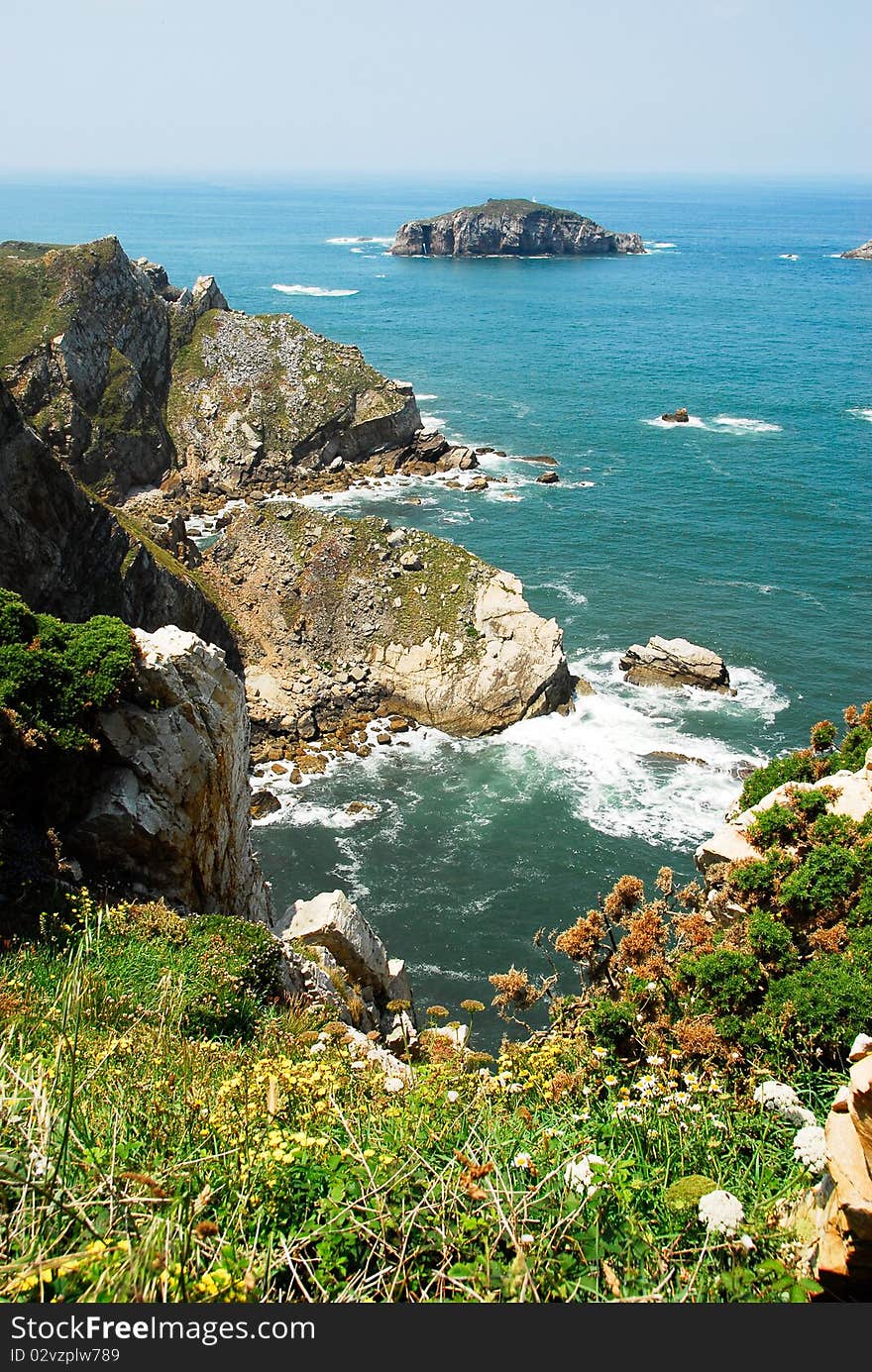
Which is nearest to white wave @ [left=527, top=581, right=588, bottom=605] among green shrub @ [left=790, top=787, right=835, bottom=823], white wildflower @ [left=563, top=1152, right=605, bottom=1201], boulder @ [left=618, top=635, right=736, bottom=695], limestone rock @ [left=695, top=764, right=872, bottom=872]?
boulder @ [left=618, top=635, right=736, bottom=695]

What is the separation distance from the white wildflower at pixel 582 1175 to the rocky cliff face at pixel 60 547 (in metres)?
35.7

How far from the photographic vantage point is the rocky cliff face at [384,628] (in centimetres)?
5197

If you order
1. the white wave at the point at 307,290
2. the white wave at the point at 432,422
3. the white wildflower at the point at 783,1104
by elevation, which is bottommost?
the white wildflower at the point at 783,1104

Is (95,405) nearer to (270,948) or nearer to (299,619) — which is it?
(299,619)

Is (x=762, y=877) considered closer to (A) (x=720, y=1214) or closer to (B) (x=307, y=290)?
(A) (x=720, y=1214)

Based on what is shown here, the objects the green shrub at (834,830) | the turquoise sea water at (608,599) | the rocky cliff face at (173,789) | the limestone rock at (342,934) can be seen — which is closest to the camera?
the green shrub at (834,830)

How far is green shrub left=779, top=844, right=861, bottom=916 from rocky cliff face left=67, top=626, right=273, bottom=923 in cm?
1392

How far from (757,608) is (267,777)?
36.2 meters

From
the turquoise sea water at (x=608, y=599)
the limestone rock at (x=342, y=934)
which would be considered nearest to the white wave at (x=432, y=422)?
the turquoise sea water at (x=608, y=599)

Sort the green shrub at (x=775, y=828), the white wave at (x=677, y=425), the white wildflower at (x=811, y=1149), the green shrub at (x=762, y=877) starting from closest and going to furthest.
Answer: the white wildflower at (x=811, y=1149) < the green shrub at (x=762, y=877) < the green shrub at (x=775, y=828) < the white wave at (x=677, y=425)

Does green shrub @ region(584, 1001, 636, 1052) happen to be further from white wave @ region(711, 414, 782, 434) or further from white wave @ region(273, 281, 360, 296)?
white wave @ region(273, 281, 360, 296)

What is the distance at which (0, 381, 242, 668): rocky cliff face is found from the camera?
1555 inches

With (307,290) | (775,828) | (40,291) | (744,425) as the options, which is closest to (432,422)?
(744,425)

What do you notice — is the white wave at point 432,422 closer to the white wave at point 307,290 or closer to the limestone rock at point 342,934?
the limestone rock at point 342,934
